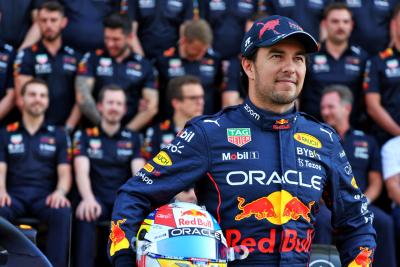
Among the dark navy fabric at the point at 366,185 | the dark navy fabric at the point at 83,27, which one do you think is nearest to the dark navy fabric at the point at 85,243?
the dark navy fabric at the point at 366,185

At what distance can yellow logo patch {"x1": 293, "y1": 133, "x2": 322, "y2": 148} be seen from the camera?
4.14 m

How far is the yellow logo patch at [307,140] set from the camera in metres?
4.14

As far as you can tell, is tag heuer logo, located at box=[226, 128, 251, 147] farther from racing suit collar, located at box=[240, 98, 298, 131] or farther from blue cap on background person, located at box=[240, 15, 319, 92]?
blue cap on background person, located at box=[240, 15, 319, 92]

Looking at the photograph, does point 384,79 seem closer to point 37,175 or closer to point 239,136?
point 37,175

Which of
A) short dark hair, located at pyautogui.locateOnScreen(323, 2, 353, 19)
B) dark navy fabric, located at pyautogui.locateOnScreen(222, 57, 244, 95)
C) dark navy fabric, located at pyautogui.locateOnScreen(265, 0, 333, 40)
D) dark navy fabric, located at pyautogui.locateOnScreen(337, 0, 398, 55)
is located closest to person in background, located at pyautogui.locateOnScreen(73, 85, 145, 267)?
dark navy fabric, located at pyautogui.locateOnScreen(222, 57, 244, 95)

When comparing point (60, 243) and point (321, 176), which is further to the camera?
point (60, 243)

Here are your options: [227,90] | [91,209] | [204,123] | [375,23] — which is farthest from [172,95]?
[204,123]

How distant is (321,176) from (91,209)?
15.8 ft

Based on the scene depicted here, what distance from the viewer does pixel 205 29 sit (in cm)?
1007

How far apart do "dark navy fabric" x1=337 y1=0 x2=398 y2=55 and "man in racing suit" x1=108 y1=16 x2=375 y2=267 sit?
23.6 ft

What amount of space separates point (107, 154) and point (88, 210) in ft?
2.81

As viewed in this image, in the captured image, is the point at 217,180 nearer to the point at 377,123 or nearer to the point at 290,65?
the point at 290,65

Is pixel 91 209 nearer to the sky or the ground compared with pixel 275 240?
nearer to the ground

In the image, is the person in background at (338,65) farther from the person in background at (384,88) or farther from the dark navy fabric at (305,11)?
the dark navy fabric at (305,11)
